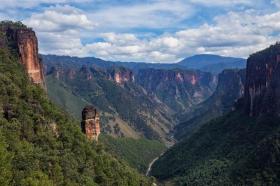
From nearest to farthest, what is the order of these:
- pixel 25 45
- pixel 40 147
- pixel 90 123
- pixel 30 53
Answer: pixel 40 147, pixel 90 123, pixel 25 45, pixel 30 53

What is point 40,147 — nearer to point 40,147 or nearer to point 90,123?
point 40,147

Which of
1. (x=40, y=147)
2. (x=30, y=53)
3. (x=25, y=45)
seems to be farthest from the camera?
(x=30, y=53)

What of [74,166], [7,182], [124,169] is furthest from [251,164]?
[7,182]

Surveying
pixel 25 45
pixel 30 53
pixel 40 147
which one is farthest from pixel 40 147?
pixel 30 53

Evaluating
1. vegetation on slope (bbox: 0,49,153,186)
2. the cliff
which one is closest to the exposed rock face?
vegetation on slope (bbox: 0,49,153,186)

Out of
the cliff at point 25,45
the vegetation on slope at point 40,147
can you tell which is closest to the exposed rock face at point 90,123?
the vegetation on slope at point 40,147

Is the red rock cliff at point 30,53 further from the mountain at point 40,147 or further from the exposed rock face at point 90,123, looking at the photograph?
the exposed rock face at point 90,123

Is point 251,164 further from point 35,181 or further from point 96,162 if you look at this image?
point 35,181
